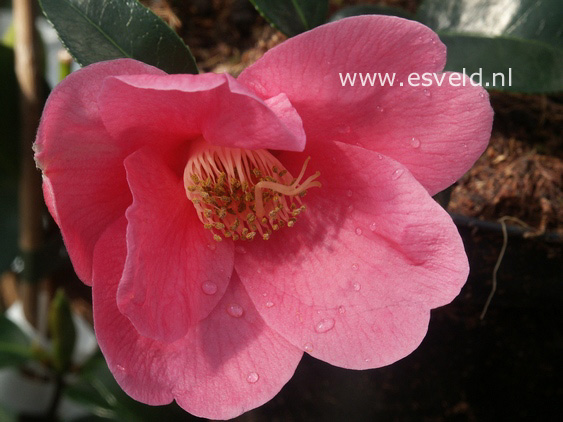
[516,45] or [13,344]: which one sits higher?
[516,45]

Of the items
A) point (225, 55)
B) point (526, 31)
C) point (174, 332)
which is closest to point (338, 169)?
point (174, 332)

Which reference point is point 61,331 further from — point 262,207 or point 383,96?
point 383,96

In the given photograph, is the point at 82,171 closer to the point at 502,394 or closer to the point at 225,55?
the point at 225,55

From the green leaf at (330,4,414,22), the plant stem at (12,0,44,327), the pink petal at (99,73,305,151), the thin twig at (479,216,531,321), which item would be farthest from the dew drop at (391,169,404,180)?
the plant stem at (12,0,44,327)

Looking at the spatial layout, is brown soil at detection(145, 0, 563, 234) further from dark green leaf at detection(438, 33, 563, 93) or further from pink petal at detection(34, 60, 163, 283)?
pink petal at detection(34, 60, 163, 283)

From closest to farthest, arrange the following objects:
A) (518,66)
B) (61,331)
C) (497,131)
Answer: (518,66)
(497,131)
(61,331)

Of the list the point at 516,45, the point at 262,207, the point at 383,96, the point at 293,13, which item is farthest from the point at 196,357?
the point at 516,45
